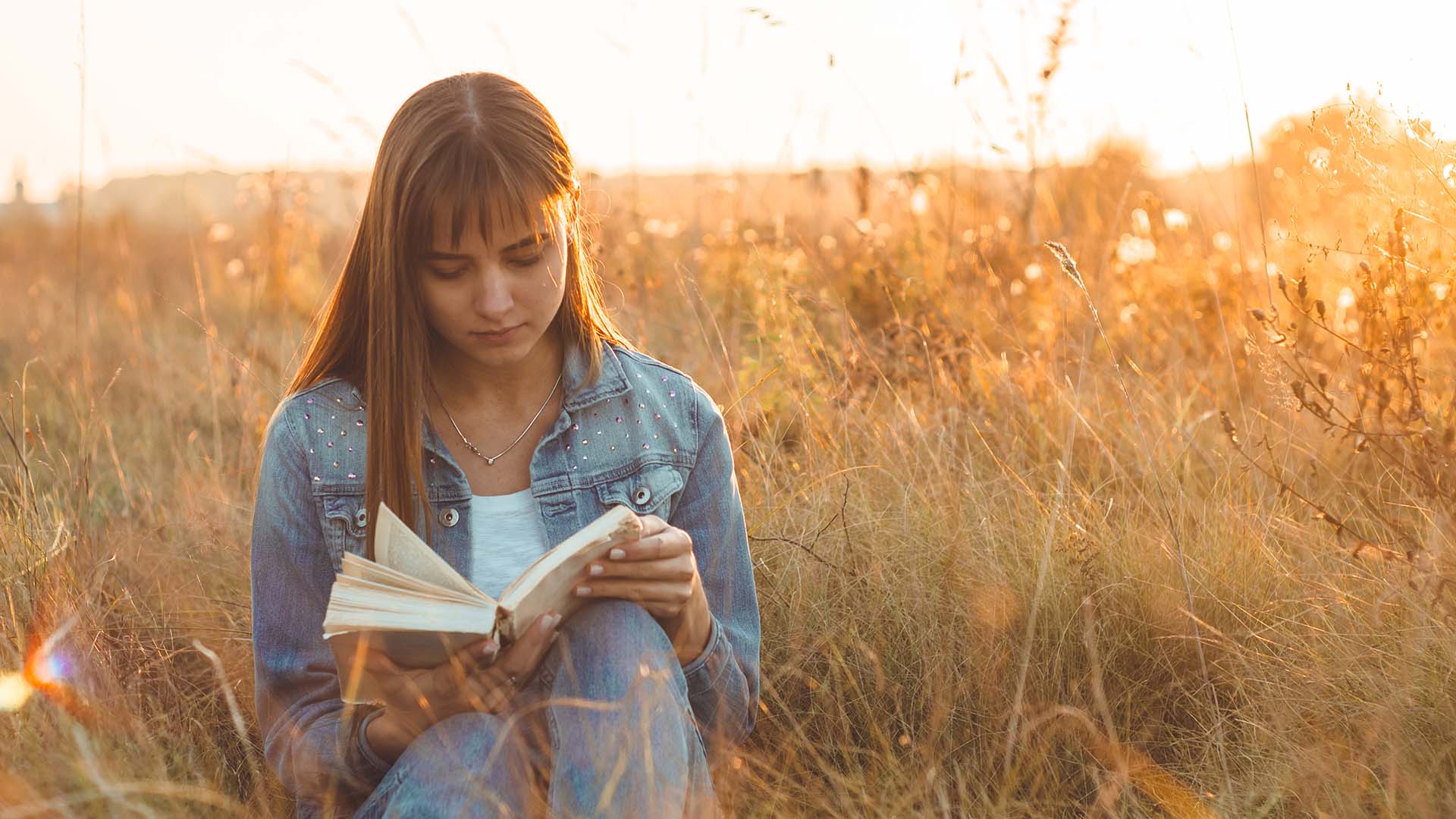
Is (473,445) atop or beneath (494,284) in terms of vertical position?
beneath

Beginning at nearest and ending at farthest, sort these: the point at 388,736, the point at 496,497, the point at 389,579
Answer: the point at 389,579 < the point at 388,736 < the point at 496,497

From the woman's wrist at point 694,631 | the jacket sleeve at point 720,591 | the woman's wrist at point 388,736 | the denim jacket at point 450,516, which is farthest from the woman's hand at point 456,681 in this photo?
the jacket sleeve at point 720,591

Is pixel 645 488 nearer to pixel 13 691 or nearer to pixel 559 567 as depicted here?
pixel 559 567

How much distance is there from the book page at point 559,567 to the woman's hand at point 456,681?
1.8 inches

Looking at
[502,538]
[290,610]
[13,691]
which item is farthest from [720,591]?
[13,691]

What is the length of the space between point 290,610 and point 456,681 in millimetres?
410

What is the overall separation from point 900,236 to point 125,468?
284 centimetres

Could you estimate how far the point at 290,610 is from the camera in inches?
71.7

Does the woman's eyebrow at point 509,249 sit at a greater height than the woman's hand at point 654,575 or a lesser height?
greater

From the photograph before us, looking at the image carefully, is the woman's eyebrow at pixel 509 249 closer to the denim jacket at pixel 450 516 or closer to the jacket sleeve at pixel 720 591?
the denim jacket at pixel 450 516

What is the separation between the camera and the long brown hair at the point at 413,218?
5.67 ft

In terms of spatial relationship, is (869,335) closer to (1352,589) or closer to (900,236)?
(900,236)

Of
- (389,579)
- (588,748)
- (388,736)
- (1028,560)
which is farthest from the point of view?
(1028,560)

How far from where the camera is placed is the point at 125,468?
3451 millimetres
